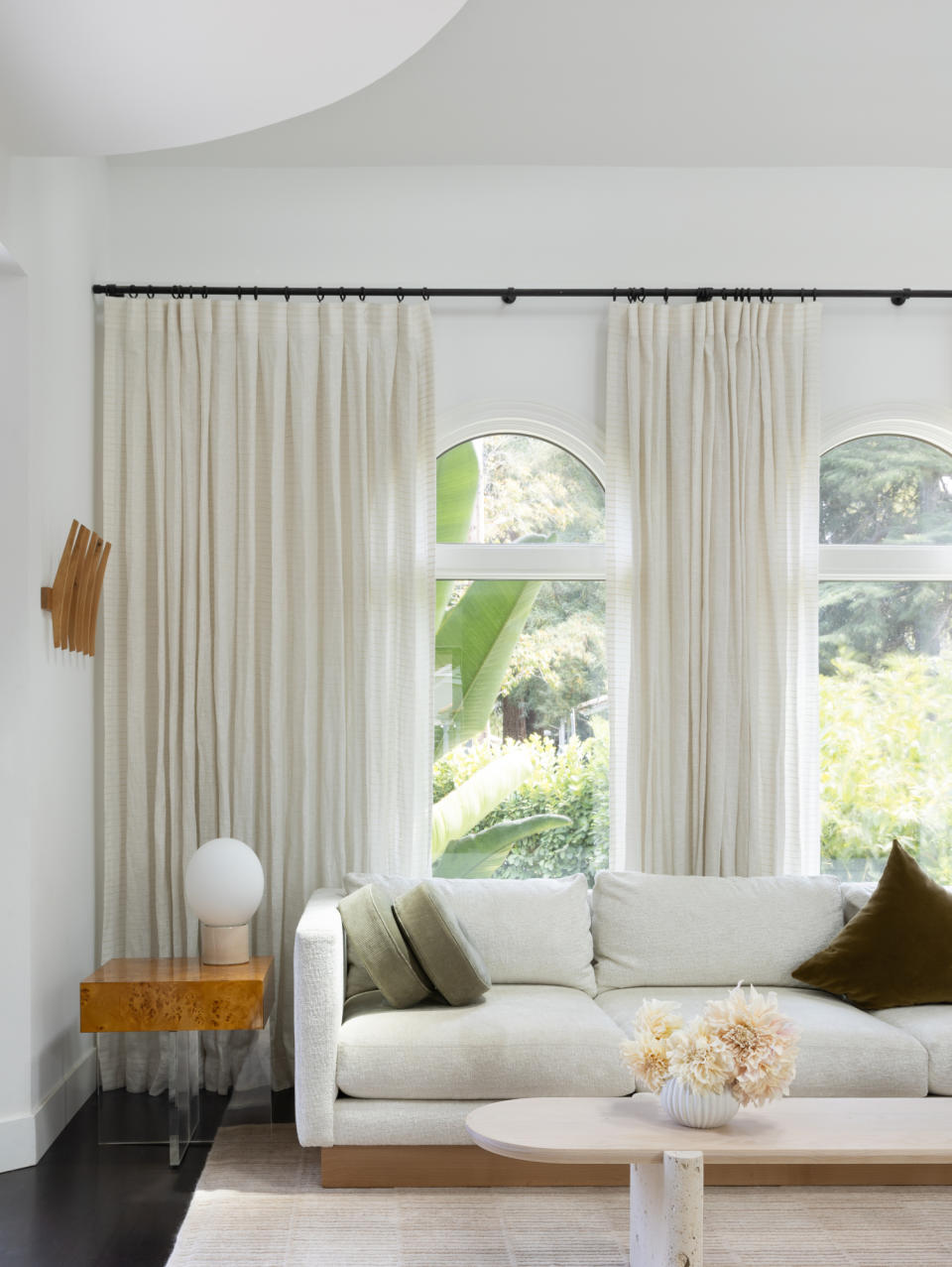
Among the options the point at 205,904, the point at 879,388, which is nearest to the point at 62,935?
the point at 205,904

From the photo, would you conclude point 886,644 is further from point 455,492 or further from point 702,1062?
point 702,1062

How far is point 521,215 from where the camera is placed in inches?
173

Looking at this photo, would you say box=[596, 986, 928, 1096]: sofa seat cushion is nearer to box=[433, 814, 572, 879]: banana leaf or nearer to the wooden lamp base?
box=[433, 814, 572, 879]: banana leaf

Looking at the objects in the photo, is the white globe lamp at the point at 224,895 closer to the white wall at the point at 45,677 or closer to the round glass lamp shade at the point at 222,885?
the round glass lamp shade at the point at 222,885

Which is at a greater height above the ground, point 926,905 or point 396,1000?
point 926,905

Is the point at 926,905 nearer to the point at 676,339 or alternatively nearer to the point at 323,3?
the point at 676,339

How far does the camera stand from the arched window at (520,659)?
4.36 metres

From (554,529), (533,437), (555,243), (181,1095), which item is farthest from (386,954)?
(555,243)

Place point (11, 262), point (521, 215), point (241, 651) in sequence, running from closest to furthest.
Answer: point (11, 262)
point (241, 651)
point (521, 215)

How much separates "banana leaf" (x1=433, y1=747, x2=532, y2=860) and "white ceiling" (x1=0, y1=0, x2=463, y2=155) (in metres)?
2.41

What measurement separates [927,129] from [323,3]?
2.73m

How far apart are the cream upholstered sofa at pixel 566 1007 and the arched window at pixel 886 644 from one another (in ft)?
1.76

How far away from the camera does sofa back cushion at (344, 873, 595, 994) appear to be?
369cm

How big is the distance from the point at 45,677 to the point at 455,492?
1.64 meters
